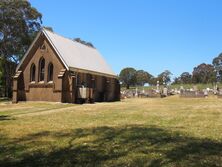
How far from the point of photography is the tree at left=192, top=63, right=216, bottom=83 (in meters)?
140

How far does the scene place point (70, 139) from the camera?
13.0m

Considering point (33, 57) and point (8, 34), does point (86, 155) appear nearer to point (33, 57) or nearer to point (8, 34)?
point (33, 57)

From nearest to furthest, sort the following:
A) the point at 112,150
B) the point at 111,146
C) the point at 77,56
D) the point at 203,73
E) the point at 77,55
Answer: the point at 112,150, the point at 111,146, the point at 77,56, the point at 77,55, the point at 203,73

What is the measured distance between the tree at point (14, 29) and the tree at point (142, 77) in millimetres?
97336

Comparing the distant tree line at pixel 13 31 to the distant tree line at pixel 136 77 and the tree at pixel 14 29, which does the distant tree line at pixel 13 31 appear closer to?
the tree at pixel 14 29

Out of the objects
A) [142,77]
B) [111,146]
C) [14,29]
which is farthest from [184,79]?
[111,146]

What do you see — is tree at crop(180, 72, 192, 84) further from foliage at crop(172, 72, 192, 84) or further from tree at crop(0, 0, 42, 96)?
tree at crop(0, 0, 42, 96)

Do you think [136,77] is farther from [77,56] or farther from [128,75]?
[77,56]

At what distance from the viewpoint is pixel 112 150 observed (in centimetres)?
1088

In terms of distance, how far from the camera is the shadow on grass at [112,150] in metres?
9.47

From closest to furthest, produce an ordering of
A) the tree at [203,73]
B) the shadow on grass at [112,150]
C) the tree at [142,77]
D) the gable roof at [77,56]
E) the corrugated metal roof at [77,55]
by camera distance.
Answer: the shadow on grass at [112,150] → the gable roof at [77,56] → the corrugated metal roof at [77,55] → the tree at [203,73] → the tree at [142,77]

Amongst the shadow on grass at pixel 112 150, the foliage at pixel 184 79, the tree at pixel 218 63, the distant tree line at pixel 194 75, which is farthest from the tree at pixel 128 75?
the shadow on grass at pixel 112 150

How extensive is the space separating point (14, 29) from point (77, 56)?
60.8 ft

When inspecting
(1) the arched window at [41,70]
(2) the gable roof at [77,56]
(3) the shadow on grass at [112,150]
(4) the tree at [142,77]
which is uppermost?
(4) the tree at [142,77]
